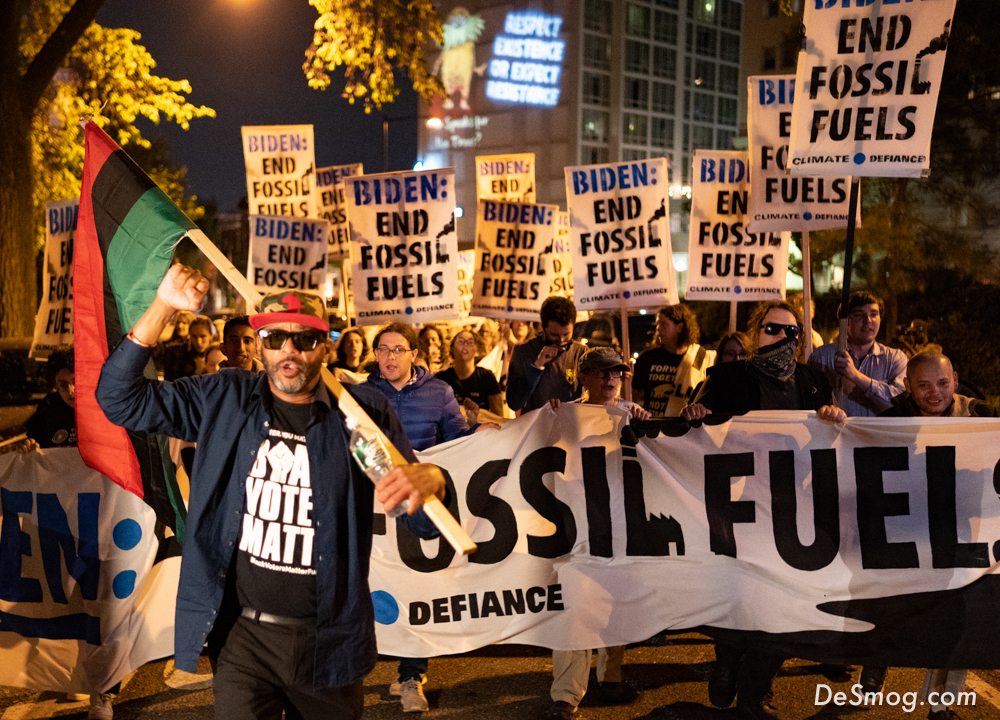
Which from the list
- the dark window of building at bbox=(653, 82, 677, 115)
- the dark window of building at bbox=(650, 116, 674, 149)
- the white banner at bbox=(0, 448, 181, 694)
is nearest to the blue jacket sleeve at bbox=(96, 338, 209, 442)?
the white banner at bbox=(0, 448, 181, 694)

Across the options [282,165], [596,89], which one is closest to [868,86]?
[282,165]

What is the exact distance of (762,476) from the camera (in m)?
5.25

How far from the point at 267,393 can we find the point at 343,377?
3903mm

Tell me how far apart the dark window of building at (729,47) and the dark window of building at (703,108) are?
3963 mm

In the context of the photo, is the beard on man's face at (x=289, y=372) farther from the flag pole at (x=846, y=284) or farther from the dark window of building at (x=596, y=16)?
the dark window of building at (x=596, y=16)

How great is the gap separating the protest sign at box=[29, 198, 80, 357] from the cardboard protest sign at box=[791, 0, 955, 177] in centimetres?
612

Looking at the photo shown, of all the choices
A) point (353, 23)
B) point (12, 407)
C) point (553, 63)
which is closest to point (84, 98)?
point (353, 23)

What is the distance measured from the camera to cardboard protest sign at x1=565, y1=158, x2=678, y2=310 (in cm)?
835

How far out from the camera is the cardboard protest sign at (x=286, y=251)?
33.6 ft

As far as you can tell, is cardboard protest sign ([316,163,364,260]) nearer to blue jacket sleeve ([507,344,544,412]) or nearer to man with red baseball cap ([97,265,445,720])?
blue jacket sleeve ([507,344,544,412])

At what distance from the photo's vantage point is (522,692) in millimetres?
5547

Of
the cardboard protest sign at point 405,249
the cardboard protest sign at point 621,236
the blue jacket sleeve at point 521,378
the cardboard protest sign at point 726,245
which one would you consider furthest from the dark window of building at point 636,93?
the blue jacket sleeve at point 521,378

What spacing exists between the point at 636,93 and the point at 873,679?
72.0 meters

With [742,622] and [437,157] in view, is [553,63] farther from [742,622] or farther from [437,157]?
[742,622]
